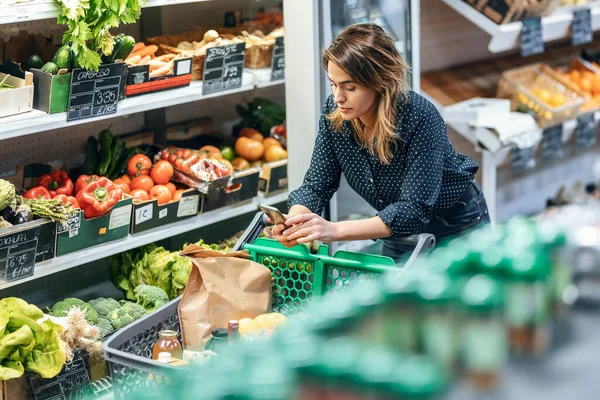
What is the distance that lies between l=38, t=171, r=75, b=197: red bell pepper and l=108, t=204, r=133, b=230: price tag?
0.21 meters

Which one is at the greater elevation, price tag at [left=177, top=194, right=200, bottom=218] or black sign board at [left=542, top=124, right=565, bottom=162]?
price tag at [left=177, top=194, right=200, bottom=218]

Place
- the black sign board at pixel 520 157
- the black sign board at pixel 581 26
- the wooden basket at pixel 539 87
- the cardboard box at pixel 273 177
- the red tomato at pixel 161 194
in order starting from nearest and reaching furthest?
the red tomato at pixel 161 194
the cardboard box at pixel 273 177
the black sign board at pixel 520 157
the wooden basket at pixel 539 87
the black sign board at pixel 581 26

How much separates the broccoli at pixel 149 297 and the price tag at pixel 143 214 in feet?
0.93

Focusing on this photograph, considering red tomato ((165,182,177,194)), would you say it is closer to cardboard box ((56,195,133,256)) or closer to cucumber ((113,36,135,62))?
cardboard box ((56,195,133,256))

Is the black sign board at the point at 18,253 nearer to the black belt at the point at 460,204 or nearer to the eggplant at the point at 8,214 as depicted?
the eggplant at the point at 8,214

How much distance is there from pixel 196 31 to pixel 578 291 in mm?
3313

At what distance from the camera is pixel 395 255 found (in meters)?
2.97

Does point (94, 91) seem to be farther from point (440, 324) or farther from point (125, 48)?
point (440, 324)

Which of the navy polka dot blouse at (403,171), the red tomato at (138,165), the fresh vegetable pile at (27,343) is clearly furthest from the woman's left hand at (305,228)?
the red tomato at (138,165)

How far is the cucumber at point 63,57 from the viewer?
10.5 feet

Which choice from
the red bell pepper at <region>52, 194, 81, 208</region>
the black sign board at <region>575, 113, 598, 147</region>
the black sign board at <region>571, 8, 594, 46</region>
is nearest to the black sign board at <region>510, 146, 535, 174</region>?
the black sign board at <region>575, 113, 598, 147</region>


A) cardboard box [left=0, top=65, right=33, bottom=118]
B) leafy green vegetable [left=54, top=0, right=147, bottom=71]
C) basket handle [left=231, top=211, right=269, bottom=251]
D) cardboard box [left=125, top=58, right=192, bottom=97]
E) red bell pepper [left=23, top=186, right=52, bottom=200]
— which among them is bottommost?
red bell pepper [left=23, top=186, right=52, bottom=200]

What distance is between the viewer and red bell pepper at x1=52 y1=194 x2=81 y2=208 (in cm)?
332

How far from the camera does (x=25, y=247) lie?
10.1 ft
